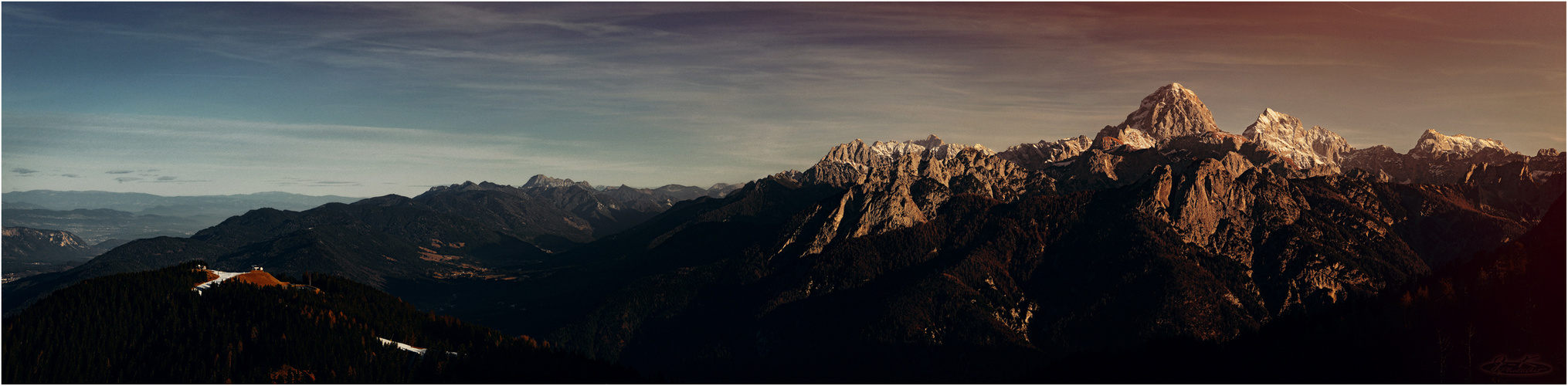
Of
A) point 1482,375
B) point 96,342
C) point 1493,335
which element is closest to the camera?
point 1482,375

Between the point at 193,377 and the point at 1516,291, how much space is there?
293768 millimetres

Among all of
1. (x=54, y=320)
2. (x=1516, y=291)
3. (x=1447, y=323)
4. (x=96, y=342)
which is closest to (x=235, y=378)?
(x=96, y=342)

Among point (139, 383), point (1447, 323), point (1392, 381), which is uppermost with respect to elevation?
point (1447, 323)

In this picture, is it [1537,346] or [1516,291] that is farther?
[1516,291]

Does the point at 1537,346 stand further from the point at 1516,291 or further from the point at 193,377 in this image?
the point at 193,377

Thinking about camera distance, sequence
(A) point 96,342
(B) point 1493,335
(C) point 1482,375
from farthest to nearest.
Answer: (A) point 96,342 → (B) point 1493,335 → (C) point 1482,375

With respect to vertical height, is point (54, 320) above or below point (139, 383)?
above

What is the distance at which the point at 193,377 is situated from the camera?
188500 mm

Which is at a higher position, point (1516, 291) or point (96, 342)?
point (1516, 291)

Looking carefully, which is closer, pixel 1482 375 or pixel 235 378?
pixel 1482 375

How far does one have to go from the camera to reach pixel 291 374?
189250 mm

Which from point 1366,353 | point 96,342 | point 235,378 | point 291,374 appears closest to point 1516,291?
point 1366,353

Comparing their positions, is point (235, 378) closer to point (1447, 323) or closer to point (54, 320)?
point (54, 320)

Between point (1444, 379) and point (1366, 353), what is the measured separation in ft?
65.5
